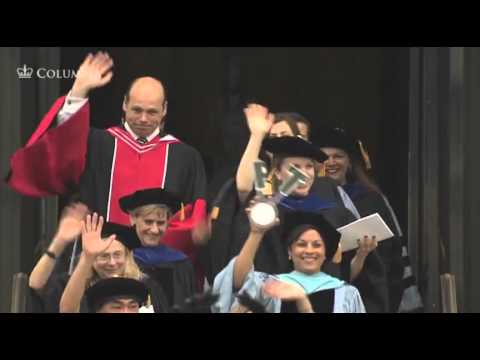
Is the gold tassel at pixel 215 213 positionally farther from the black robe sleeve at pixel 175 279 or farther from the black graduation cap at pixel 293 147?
the black graduation cap at pixel 293 147

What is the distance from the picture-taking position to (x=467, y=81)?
110ft

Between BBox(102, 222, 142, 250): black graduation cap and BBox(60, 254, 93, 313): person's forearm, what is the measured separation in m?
0.22

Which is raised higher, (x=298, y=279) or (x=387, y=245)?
(x=387, y=245)

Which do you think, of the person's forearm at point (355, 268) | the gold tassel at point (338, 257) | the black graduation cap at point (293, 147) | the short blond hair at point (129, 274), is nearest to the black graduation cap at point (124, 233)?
the short blond hair at point (129, 274)

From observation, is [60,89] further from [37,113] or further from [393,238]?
[393,238]

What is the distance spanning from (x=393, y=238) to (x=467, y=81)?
3.55ft

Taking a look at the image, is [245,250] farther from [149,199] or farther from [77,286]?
[77,286]

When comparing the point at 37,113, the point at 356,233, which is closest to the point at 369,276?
the point at 356,233

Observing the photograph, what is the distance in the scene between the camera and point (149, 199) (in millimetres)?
33594

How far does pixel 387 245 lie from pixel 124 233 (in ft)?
5.39

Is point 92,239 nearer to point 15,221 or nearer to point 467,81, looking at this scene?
point 15,221

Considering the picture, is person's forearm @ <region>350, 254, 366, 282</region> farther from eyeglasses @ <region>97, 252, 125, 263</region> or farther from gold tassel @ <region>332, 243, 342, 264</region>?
eyeglasses @ <region>97, 252, 125, 263</region>

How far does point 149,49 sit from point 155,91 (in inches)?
10.5

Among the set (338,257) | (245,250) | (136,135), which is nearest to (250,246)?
(245,250)
